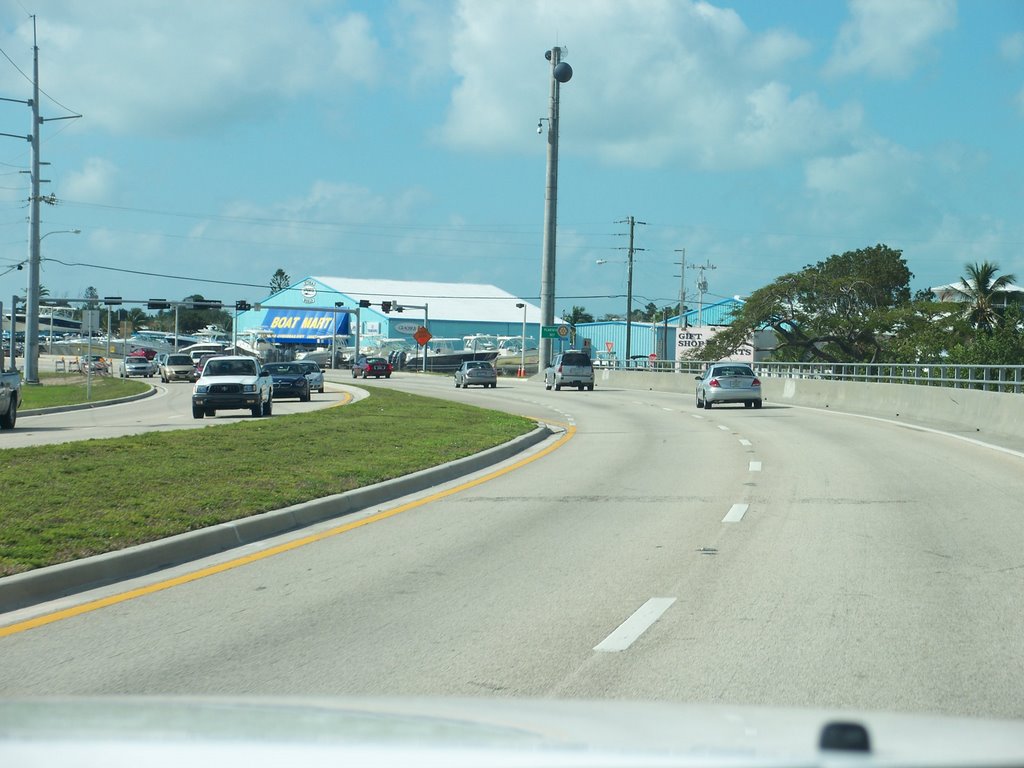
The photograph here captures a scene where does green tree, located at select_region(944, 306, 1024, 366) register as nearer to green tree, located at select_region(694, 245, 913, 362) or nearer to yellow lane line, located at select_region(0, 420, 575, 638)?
green tree, located at select_region(694, 245, 913, 362)

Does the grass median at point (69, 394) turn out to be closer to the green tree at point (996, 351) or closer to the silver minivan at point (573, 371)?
the silver minivan at point (573, 371)

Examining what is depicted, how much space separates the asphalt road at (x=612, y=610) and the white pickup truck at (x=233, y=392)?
20708 mm

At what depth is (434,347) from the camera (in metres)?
118

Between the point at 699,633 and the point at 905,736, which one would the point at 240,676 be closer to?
the point at 699,633

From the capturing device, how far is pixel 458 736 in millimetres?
2570

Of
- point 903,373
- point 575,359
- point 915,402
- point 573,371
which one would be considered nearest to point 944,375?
point 915,402

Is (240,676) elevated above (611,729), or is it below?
below

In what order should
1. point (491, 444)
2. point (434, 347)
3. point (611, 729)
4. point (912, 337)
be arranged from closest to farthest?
point (611, 729) → point (491, 444) → point (912, 337) → point (434, 347)

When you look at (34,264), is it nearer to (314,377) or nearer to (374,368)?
(314,377)

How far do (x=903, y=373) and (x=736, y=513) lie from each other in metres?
29.2

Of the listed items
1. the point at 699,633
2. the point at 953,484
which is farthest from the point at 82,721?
the point at 953,484

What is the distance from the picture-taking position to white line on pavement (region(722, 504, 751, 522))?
13125 mm

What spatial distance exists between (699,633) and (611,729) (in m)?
5.05

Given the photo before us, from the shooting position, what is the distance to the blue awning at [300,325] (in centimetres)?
13638
